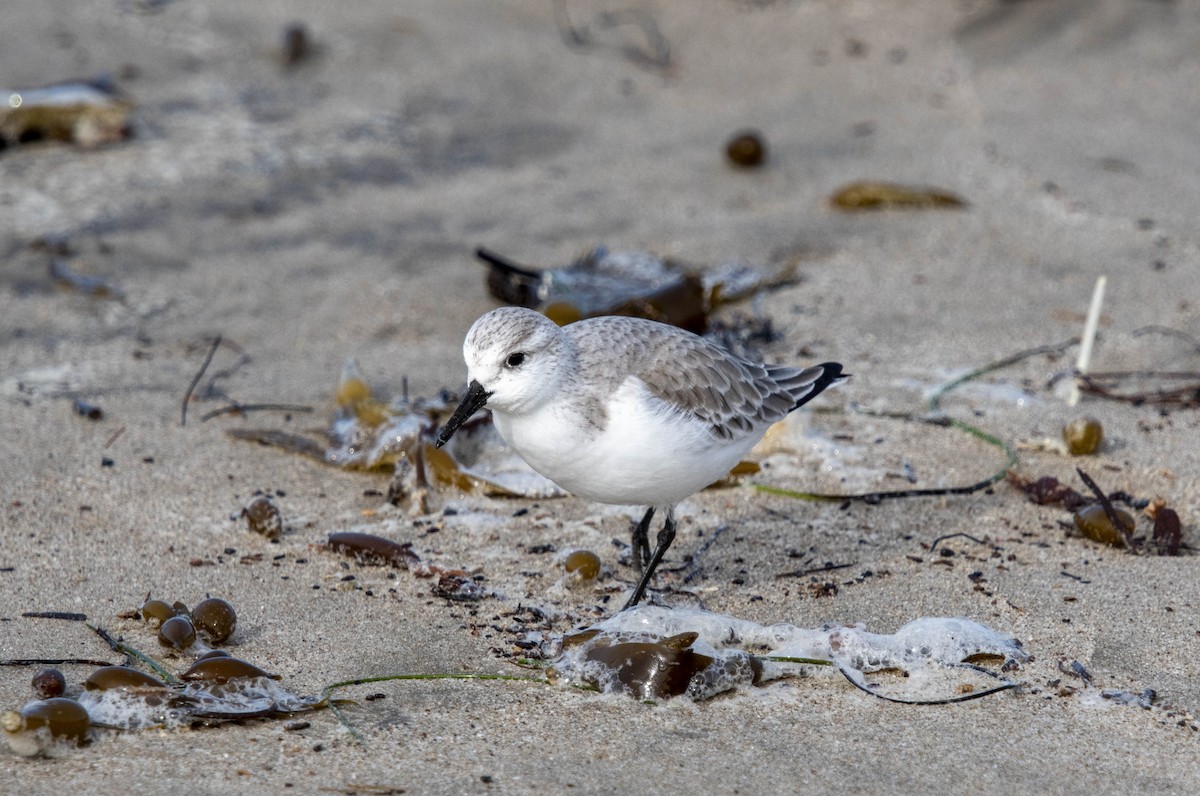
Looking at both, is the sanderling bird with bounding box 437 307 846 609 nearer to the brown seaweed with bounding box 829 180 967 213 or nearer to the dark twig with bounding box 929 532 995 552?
the dark twig with bounding box 929 532 995 552

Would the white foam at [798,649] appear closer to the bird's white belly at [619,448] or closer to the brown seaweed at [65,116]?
the bird's white belly at [619,448]

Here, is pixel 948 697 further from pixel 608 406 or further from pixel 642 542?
pixel 608 406

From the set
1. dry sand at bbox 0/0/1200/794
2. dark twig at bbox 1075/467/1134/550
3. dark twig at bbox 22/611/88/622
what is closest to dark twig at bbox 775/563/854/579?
dry sand at bbox 0/0/1200/794

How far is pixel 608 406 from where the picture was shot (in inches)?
133

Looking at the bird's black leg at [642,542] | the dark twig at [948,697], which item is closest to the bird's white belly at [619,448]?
the bird's black leg at [642,542]

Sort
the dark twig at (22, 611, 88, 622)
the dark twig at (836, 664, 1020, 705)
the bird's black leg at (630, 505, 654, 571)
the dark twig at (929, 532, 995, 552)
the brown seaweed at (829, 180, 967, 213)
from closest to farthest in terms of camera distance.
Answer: the dark twig at (836, 664, 1020, 705) < the dark twig at (22, 611, 88, 622) < the bird's black leg at (630, 505, 654, 571) < the dark twig at (929, 532, 995, 552) < the brown seaweed at (829, 180, 967, 213)

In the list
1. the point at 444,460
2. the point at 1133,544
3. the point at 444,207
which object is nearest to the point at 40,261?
the point at 444,207

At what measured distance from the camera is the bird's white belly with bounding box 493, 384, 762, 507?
10.9ft

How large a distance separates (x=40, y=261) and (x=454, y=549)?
2852mm

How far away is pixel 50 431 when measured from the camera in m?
4.54

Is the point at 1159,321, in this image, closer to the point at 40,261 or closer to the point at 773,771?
the point at 773,771

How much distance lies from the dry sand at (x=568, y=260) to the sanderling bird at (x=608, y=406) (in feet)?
1.62

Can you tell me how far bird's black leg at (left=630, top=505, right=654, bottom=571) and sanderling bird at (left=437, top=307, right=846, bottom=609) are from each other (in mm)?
131

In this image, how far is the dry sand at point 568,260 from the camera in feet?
10.1
